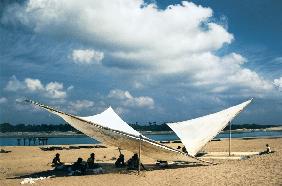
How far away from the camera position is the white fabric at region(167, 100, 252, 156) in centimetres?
2299

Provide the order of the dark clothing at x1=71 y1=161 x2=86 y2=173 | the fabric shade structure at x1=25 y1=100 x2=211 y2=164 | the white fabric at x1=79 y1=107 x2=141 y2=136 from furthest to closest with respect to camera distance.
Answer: the white fabric at x1=79 y1=107 x2=141 y2=136
the dark clothing at x1=71 y1=161 x2=86 y2=173
the fabric shade structure at x1=25 y1=100 x2=211 y2=164

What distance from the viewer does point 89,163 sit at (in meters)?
19.5

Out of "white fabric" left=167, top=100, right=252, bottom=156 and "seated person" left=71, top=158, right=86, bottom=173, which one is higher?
"white fabric" left=167, top=100, right=252, bottom=156

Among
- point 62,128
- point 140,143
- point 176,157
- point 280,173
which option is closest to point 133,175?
point 140,143

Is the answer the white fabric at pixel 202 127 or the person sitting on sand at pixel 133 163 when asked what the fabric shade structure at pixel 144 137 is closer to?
the white fabric at pixel 202 127

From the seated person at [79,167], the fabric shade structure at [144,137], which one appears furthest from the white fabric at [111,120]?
the seated person at [79,167]

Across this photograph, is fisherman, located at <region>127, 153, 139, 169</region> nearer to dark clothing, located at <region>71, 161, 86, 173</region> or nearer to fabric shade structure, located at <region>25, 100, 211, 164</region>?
fabric shade structure, located at <region>25, 100, 211, 164</region>

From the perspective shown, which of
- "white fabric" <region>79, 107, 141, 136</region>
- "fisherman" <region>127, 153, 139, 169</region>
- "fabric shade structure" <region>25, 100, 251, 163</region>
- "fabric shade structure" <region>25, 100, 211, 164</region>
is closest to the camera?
"fabric shade structure" <region>25, 100, 211, 164</region>

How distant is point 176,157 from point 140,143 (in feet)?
8.52

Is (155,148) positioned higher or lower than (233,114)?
lower

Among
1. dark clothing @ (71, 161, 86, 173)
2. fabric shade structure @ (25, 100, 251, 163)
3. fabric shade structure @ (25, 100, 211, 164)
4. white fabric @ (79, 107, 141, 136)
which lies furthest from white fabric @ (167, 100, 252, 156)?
dark clothing @ (71, 161, 86, 173)

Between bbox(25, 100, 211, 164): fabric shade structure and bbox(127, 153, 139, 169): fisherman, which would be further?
bbox(127, 153, 139, 169): fisherman

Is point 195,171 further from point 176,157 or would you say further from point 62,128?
point 62,128

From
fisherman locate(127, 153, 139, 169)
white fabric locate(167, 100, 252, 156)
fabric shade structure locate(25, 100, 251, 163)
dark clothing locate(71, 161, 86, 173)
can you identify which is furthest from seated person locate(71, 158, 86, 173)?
white fabric locate(167, 100, 252, 156)
